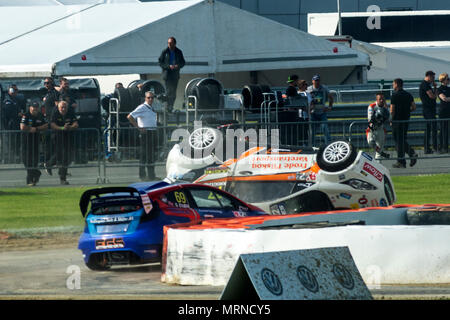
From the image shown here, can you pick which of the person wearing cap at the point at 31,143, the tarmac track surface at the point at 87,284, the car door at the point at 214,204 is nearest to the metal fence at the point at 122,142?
the person wearing cap at the point at 31,143

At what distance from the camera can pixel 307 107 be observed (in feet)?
66.9

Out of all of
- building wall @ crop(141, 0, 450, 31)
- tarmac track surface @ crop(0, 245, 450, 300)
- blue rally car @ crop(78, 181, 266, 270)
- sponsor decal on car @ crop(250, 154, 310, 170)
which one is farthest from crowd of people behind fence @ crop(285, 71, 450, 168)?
building wall @ crop(141, 0, 450, 31)

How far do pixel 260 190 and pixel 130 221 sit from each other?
10.6 ft

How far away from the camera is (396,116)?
20.3 meters

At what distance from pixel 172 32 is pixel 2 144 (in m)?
5.86

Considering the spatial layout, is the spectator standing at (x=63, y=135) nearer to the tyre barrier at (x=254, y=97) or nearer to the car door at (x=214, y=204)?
the tyre barrier at (x=254, y=97)

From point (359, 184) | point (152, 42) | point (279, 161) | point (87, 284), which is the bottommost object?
point (87, 284)

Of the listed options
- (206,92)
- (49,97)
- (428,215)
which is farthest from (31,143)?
(428,215)

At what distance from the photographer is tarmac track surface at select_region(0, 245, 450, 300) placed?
8.92 meters

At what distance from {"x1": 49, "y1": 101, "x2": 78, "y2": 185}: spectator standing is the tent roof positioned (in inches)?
101

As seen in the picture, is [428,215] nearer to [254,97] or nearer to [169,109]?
[254,97]

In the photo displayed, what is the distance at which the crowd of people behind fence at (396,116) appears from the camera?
19344mm

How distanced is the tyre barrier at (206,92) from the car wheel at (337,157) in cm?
745
